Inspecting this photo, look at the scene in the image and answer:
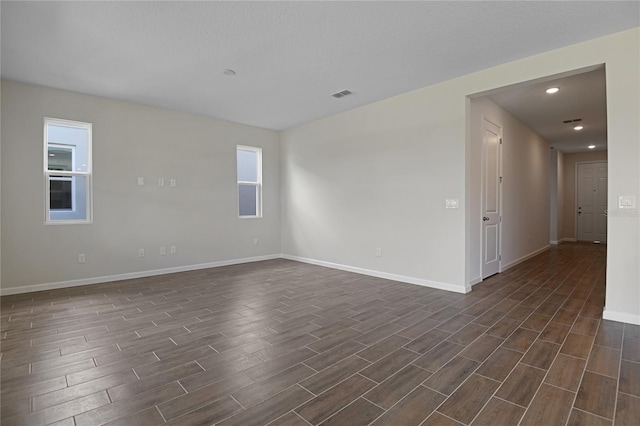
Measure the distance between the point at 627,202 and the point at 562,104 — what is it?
8.88ft

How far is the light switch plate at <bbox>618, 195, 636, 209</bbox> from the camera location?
2.84 meters

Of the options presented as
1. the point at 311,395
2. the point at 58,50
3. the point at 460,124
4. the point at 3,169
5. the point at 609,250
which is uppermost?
the point at 58,50

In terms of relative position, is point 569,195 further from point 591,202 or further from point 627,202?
point 627,202

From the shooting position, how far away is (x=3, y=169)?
3.94 meters

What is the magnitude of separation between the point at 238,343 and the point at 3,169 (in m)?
4.02

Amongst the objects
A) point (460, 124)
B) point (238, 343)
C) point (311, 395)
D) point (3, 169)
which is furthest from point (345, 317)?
point (3, 169)

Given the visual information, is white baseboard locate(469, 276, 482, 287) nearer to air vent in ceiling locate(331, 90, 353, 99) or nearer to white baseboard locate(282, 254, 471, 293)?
white baseboard locate(282, 254, 471, 293)

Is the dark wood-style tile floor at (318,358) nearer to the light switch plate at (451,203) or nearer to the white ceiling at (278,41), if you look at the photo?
the light switch plate at (451,203)

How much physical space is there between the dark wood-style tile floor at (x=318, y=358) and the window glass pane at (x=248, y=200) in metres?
2.67

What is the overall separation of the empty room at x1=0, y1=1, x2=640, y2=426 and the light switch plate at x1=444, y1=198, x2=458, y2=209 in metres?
0.03

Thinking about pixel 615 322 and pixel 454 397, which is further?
pixel 615 322

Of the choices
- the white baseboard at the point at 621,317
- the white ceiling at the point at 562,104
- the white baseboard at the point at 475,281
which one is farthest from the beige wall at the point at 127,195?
the white baseboard at the point at 621,317

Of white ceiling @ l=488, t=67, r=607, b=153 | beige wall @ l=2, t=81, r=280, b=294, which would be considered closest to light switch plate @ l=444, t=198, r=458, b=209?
white ceiling @ l=488, t=67, r=607, b=153

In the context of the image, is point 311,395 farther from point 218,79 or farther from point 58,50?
point 58,50
